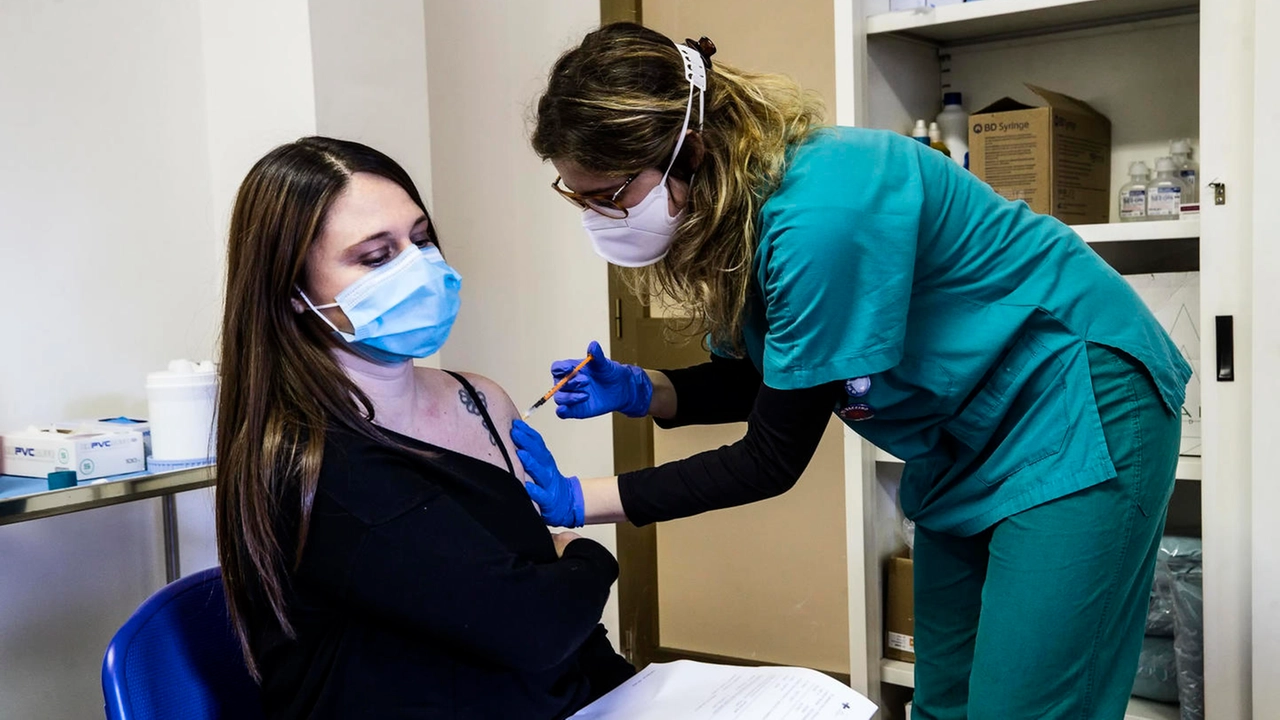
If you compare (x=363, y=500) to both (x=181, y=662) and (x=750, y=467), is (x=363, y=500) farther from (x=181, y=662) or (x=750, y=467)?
(x=750, y=467)

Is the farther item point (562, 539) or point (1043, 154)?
point (1043, 154)

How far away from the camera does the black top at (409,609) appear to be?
100cm

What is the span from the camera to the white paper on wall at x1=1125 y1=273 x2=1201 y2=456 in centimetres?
173

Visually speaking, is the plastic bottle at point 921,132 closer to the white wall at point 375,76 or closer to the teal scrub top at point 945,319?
the teal scrub top at point 945,319

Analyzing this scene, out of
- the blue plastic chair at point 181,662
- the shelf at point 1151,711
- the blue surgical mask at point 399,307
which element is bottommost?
the shelf at point 1151,711

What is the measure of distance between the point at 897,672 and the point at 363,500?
1.26 metres

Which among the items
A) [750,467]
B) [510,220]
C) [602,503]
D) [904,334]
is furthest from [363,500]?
[510,220]

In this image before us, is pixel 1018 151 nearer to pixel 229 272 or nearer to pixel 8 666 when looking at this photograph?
pixel 229 272

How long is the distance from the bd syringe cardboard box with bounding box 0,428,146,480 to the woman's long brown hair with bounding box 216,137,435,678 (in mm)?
494

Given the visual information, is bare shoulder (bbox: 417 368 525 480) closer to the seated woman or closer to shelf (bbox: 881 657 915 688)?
the seated woman

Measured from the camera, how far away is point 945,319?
119 cm

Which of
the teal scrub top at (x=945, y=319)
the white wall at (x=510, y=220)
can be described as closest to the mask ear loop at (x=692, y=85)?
the teal scrub top at (x=945, y=319)

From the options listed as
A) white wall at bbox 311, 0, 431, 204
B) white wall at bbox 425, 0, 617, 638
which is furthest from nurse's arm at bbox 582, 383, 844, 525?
white wall at bbox 425, 0, 617, 638

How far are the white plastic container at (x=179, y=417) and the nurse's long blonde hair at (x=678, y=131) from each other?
0.75 metres
